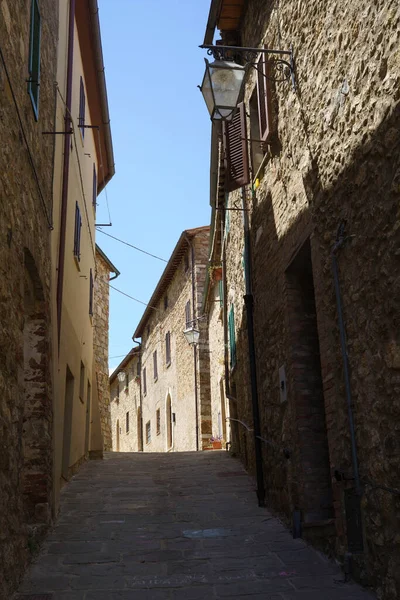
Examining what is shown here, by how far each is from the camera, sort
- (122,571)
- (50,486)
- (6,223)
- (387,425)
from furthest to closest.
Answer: (50,486)
(122,571)
(6,223)
(387,425)

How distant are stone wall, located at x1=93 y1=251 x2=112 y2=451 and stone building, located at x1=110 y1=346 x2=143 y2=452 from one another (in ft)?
38.4

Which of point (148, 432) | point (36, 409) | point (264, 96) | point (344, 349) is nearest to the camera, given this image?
point (344, 349)

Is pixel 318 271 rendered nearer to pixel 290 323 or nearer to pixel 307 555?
pixel 290 323

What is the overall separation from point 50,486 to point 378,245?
427 centimetres

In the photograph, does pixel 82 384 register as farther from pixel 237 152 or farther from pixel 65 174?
pixel 237 152

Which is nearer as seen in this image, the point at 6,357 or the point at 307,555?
the point at 6,357

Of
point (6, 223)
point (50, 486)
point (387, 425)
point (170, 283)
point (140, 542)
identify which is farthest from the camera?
point (170, 283)

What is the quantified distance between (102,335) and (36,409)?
12.1 m

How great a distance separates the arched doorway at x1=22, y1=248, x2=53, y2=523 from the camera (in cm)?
655

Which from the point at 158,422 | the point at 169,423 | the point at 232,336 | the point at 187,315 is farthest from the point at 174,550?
the point at 158,422

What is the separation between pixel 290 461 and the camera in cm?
657

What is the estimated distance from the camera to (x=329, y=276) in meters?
5.33

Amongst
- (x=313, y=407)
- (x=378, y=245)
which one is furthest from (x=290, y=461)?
(x=378, y=245)

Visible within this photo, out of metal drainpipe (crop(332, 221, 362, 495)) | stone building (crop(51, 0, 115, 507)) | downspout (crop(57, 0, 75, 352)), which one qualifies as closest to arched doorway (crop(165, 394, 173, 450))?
stone building (crop(51, 0, 115, 507))
